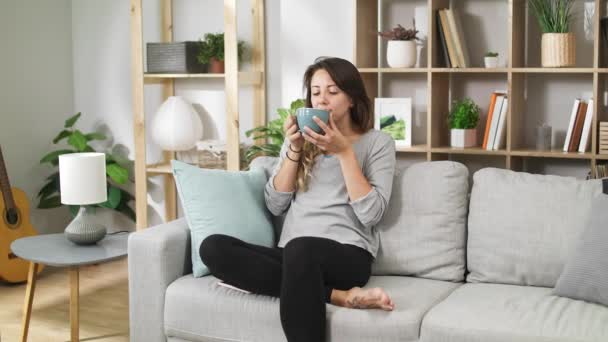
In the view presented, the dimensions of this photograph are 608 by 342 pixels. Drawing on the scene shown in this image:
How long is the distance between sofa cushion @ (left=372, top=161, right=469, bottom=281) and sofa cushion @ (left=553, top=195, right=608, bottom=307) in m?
0.41

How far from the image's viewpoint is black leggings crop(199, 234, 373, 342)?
8.07 ft

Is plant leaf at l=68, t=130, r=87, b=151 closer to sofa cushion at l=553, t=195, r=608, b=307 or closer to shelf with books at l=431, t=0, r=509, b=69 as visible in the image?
shelf with books at l=431, t=0, r=509, b=69

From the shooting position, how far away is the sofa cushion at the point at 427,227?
2832 mm

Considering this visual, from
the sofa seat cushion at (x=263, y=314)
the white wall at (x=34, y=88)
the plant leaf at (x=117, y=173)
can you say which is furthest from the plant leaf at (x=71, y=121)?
the sofa seat cushion at (x=263, y=314)

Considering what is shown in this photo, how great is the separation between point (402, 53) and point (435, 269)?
1423 mm

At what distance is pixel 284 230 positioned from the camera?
2.91 metres

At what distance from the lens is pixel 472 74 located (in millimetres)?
4020

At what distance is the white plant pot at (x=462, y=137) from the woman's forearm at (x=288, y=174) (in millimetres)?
1224

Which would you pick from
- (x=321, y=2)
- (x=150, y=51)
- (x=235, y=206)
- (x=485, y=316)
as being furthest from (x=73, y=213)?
(x=485, y=316)

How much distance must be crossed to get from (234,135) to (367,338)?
1.97 meters

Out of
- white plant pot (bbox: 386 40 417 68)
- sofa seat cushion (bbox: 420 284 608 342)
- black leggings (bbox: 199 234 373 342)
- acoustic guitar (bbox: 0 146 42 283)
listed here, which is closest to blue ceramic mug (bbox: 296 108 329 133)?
black leggings (bbox: 199 234 373 342)

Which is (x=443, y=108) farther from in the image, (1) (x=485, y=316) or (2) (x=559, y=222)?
(1) (x=485, y=316)

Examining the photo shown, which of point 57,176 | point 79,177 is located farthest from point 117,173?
point 79,177

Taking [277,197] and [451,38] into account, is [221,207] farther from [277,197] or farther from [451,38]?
[451,38]
